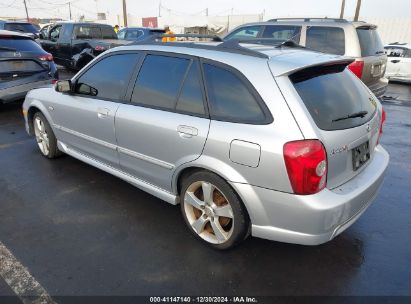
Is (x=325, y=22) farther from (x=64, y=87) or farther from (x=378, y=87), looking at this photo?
(x=64, y=87)

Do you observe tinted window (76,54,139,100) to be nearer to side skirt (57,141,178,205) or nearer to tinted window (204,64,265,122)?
side skirt (57,141,178,205)

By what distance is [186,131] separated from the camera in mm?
2738

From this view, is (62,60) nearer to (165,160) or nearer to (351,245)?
(165,160)

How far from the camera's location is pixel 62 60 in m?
12.6

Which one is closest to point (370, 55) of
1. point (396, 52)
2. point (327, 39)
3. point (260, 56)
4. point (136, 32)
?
point (327, 39)

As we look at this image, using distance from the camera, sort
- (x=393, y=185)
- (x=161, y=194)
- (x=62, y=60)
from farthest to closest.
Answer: (x=62, y=60) → (x=393, y=185) → (x=161, y=194)

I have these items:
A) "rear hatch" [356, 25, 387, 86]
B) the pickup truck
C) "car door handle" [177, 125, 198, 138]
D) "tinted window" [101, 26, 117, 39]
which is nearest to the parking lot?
"car door handle" [177, 125, 198, 138]

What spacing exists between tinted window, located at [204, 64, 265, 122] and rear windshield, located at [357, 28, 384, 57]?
15.4ft

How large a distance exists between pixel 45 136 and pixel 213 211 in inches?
120

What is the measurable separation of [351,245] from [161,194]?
175 cm

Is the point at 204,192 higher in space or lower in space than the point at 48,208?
higher

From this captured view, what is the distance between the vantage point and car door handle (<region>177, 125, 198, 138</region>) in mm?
2688

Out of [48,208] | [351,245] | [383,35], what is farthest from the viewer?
[383,35]

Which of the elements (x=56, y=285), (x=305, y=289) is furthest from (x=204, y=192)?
(x=56, y=285)
